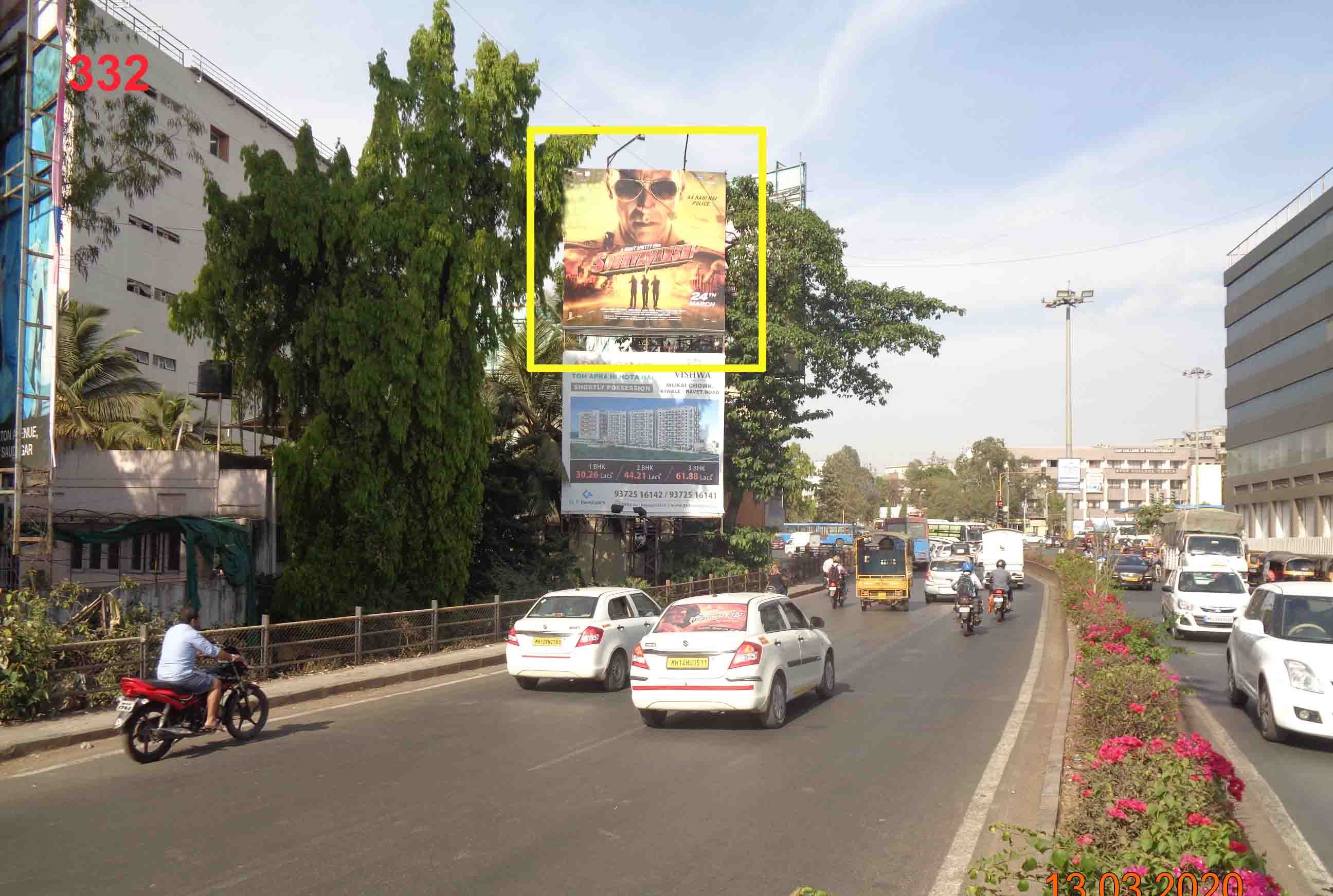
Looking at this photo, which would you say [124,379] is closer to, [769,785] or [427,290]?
[427,290]

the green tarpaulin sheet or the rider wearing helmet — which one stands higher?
the green tarpaulin sheet

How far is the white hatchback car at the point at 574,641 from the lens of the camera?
619 inches

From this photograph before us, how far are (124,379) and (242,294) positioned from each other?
12.4 m

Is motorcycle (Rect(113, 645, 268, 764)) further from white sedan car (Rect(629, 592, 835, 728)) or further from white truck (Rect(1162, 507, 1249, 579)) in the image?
white truck (Rect(1162, 507, 1249, 579))

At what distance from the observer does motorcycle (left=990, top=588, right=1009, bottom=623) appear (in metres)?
29.7

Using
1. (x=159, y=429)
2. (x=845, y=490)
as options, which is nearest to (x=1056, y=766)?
(x=159, y=429)

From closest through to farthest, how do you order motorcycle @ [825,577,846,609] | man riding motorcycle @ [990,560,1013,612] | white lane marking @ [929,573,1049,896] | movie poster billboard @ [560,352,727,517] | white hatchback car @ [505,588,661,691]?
white lane marking @ [929,573,1049,896] → white hatchback car @ [505,588,661,691] → man riding motorcycle @ [990,560,1013,612] → movie poster billboard @ [560,352,727,517] → motorcycle @ [825,577,846,609]

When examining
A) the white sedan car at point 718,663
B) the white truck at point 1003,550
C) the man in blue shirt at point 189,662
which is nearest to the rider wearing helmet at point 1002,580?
the white sedan car at point 718,663

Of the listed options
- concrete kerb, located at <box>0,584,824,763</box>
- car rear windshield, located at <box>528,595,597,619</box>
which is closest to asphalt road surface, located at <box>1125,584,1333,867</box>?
car rear windshield, located at <box>528,595,597,619</box>

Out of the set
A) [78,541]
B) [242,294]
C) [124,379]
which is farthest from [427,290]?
[124,379]

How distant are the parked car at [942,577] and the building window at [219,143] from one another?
30.5 meters

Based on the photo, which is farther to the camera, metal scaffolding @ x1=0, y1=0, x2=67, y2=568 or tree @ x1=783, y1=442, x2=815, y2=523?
tree @ x1=783, y1=442, x2=815, y2=523

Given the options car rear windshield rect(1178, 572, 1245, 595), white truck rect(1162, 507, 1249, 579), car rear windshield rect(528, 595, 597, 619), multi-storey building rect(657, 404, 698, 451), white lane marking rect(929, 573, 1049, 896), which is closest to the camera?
white lane marking rect(929, 573, 1049, 896)

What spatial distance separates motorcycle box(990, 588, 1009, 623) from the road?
52.5ft
